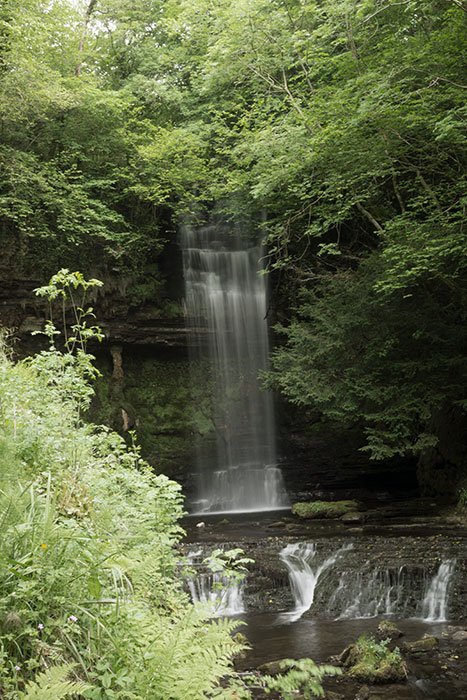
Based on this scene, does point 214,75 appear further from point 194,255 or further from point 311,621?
point 311,621

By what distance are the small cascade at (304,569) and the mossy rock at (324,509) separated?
11.1 feet

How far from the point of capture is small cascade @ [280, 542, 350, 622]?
8528 mm

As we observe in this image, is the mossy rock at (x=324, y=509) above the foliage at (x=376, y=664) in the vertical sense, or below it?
below

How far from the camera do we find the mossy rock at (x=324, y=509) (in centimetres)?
1295

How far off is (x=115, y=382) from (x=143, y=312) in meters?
2.41

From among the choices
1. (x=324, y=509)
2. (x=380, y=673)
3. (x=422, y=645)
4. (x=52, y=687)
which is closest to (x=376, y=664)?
(x=380, y=673)

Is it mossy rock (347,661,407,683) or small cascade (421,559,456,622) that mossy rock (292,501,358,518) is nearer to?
small cascade (421,559,456,622)

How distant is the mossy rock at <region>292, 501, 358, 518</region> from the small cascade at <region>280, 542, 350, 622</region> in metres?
3.40

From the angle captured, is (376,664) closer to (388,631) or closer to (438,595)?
(388,631)

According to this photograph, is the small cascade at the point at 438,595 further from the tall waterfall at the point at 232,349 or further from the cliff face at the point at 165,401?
the tall waterfall at the point at 232,349

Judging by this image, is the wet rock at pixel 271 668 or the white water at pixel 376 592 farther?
the white water at pixel 376 592

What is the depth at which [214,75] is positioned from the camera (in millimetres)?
13703

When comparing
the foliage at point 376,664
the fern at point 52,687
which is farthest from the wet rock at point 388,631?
the fern at point 52,687

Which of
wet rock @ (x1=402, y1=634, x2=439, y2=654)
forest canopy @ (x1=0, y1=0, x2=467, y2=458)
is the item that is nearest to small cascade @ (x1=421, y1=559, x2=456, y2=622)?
wet rock @ (x1=402, y1=634, x2=439, y2=654)
